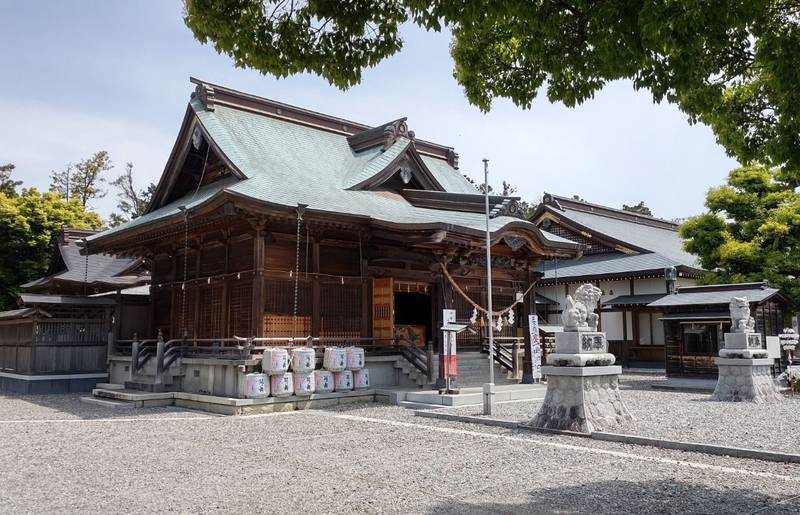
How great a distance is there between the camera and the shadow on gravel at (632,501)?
6.02m

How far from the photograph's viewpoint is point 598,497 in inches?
256

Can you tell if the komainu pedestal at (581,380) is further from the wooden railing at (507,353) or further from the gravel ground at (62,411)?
the gravel ground at (62,411)

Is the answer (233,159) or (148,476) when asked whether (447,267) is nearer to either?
(233,159)

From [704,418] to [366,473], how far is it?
7.64 m

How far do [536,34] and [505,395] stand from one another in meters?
10.9

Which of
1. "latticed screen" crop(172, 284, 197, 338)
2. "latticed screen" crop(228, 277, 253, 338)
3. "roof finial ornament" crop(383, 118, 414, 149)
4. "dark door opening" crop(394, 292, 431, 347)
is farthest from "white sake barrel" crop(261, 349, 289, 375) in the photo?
"roof finial ornament" crop(383, 118, 414, 149)

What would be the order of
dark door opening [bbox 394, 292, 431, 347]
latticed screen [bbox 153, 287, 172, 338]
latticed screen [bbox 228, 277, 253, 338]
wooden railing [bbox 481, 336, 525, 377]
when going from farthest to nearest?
1. dark door opening [bbox 394, 292, 431, 347]
2. latticed screen [bbox 153, 287, 172, 338]
3. wooden railing [bbox 481, 336, 525, 377]
4. latticed screen [bbox 228, 277, 253, 338]

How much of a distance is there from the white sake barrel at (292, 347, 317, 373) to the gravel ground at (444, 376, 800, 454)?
352cm

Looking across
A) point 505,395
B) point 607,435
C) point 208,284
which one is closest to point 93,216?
point 208,284

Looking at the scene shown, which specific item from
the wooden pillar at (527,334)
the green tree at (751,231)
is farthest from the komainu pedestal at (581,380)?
the green tree at (751,231)

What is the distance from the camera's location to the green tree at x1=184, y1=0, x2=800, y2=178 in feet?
18.4

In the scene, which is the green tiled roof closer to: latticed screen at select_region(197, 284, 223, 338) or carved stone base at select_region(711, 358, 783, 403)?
latticed screen at select_region(197, 284, 223, 338)

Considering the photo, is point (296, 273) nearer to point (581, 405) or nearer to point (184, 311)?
point (184, 311)

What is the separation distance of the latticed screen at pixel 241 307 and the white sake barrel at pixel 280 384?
1648mm
